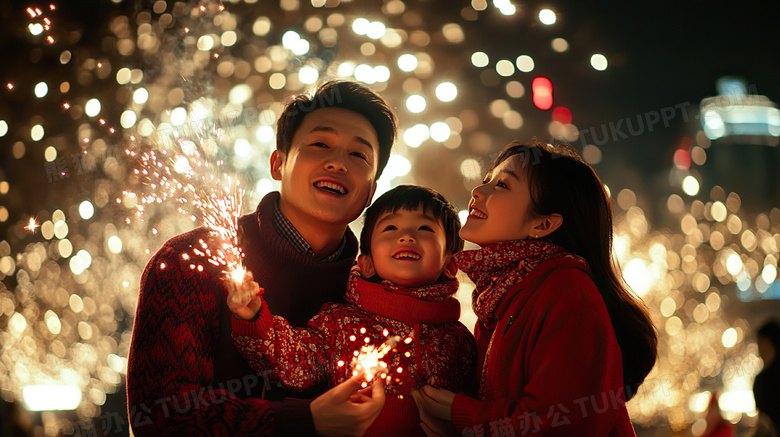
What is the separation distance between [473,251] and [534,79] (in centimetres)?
308

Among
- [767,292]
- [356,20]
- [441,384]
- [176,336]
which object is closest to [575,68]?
[356,20]

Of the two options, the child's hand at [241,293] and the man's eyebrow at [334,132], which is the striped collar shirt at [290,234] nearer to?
the man's eyebrow at [334,132]

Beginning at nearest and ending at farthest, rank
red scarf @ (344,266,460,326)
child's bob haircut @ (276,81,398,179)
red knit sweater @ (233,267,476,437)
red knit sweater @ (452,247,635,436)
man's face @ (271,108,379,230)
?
red knit sweater @ (452,247,635,436) < red knit sweater @ (233,267,476,437) < red scarf @ (344,266,460,326) < man's face @ (271,108,379,230) < child's bob haircut @ (276,81,398,179)

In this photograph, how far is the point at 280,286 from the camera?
6.43 ft

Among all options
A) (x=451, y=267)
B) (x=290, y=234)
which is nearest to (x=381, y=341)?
(x=451, y=267)

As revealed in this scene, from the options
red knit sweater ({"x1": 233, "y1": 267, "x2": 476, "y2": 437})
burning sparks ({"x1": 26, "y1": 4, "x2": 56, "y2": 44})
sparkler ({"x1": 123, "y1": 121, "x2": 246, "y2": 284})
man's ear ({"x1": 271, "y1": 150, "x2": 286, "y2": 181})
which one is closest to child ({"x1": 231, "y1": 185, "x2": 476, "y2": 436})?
red knit sweater ({"x1": 233, "y1": 267, "x2": 476, "y2": 437})

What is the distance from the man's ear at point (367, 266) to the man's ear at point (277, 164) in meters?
0.47

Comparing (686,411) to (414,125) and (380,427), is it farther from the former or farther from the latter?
(380,427)

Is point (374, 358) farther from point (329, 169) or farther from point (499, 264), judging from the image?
point (329, 169)

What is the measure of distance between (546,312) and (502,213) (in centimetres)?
40

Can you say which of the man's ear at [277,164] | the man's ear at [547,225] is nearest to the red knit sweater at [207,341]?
the man's ear at [277,164]

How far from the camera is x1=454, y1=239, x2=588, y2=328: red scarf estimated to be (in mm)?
1807

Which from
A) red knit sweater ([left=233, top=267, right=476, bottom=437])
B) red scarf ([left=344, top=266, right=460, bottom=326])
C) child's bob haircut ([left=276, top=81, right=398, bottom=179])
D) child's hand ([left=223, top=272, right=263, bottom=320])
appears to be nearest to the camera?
child's hand ([left=223, top=272, right=263, bottom=320])

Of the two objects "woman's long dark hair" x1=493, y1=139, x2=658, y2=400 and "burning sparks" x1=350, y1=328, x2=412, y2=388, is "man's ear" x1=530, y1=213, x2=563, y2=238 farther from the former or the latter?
"burning sparks" x1=350, y1=328, x2=412, y2=388
